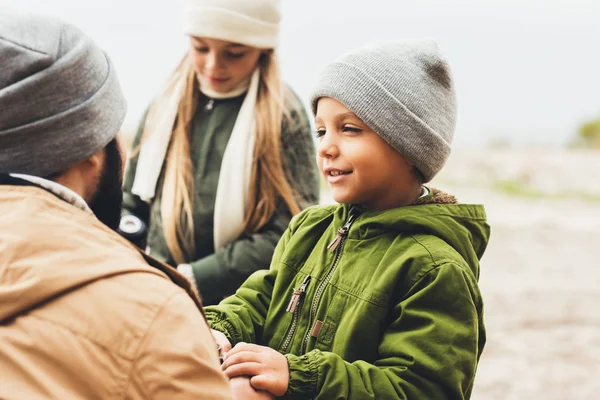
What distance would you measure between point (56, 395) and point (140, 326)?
0.18m

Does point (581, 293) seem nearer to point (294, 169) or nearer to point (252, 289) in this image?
point (294, 169)

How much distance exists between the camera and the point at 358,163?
2127 millimetres

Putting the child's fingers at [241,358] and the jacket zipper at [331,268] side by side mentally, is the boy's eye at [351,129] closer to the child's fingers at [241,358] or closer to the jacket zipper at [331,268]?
the jacket zipper at [331,268]

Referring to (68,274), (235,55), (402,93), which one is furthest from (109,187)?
(235,55)

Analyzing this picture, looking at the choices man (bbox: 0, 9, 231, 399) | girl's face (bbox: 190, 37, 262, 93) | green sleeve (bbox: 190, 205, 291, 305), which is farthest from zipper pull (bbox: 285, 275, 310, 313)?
girl's face (bbox: 190, 37, 262, 93)

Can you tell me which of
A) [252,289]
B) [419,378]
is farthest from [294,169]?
[419,378]

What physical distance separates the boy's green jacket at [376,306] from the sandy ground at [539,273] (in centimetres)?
229

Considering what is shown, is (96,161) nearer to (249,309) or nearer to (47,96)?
(47,96)

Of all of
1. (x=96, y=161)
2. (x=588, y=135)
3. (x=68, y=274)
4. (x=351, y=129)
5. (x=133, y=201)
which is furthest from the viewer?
(x=588, y=135)

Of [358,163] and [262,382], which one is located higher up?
[358,163]

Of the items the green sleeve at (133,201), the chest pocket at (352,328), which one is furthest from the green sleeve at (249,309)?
the green sleeve at (133,201)

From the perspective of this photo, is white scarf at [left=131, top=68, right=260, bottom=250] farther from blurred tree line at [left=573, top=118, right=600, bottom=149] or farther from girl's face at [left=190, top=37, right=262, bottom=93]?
blurred tree line at [left=573, top=118, right=600, bottom=149]

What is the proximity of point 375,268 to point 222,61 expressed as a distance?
1259mm

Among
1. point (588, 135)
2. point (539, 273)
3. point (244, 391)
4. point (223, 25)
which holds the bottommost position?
point (588, 135)
